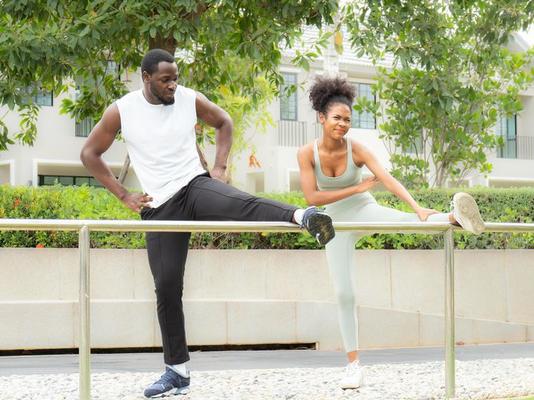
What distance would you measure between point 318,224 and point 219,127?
42.5 inches

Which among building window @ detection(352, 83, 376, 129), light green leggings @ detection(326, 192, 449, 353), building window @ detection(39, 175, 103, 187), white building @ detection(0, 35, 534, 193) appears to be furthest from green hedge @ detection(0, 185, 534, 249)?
building window @ detection(352, 83, 376, 129)

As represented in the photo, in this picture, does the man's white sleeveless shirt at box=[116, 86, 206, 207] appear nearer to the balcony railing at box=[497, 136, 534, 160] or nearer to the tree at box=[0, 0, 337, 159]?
the tree at box=[0, 0, 337, 159]

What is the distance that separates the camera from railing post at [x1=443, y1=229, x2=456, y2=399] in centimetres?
524

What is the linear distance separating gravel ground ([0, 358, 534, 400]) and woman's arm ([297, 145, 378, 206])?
1.14m

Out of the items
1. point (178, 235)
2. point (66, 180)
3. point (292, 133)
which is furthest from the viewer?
point (66, 180)

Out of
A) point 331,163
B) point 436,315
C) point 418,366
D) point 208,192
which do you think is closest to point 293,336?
point 436,315

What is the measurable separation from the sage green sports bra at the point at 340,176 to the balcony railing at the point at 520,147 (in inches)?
911

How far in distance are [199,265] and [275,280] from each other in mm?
798

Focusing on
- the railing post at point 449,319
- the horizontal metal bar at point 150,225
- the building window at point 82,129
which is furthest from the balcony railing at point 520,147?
the horizontal metal bar at point 150,225

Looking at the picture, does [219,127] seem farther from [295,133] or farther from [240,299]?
[295,133]

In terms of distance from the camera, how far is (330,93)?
5723 millimetres

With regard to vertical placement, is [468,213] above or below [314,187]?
below

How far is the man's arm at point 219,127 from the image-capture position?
17.4ft

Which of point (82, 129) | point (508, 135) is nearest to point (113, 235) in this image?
point (82, 129)
